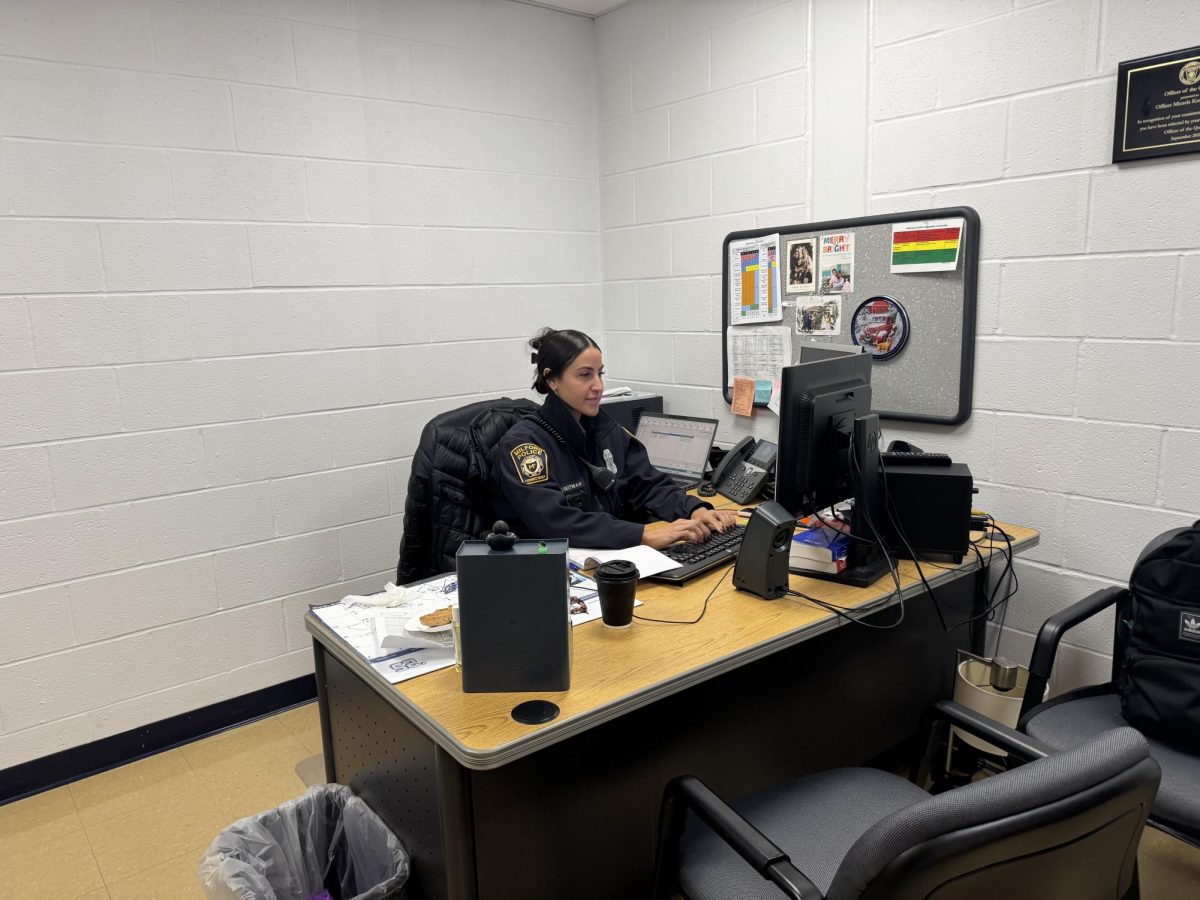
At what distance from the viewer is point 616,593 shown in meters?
1.63

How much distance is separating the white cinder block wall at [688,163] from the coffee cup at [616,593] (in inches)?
64.7

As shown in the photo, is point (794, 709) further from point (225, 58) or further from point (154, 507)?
point (225, 58)

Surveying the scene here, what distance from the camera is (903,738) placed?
2318mm

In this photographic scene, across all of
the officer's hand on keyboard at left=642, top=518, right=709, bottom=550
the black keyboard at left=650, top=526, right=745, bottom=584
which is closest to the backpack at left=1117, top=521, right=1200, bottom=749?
the black keyboard at left=650, top=526, right=745, bottom=584

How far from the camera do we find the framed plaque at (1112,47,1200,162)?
1.97m

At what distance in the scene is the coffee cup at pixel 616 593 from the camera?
163 cm

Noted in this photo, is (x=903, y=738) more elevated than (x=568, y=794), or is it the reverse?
(x=568, y=794)

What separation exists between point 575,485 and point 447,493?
0.41m

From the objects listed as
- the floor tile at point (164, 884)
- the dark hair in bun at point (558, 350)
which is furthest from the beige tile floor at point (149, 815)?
the dark hair in bun at point (558, 350)

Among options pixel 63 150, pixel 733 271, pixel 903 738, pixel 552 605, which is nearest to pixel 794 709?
pixel 903 738

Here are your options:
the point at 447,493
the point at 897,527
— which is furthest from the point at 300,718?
the point at 897,527

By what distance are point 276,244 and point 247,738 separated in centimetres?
176

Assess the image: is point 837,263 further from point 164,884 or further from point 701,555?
point 164,884

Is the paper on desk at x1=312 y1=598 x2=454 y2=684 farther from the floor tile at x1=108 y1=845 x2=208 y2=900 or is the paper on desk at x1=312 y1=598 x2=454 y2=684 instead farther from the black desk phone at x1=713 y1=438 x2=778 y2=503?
the black desk phone at x1=713 y1=438 x2=778 y2=503
